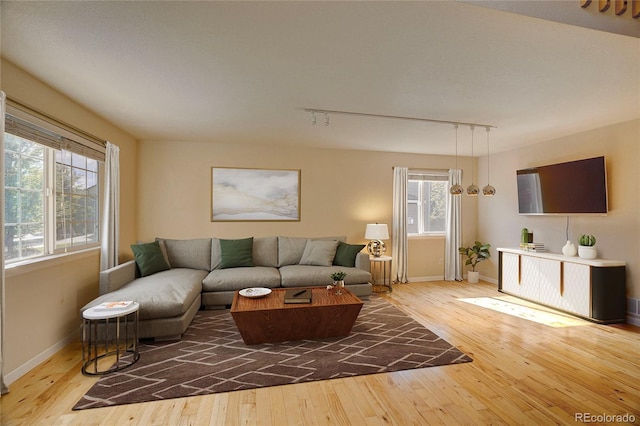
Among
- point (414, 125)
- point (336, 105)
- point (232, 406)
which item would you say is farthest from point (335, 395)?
point (414, 125)

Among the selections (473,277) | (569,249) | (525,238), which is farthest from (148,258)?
(569,249)

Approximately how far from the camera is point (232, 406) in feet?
6.77

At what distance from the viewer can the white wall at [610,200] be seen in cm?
372

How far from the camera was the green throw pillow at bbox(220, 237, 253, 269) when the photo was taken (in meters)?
4.64

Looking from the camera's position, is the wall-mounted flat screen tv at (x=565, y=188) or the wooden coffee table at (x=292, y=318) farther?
the wall-mounted flat screen tv at (x=565, y=188)

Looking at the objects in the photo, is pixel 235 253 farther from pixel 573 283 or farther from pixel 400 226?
pixel 573 283

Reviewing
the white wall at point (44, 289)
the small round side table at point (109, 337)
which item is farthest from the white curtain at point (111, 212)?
the small round side table at point (109, 337)

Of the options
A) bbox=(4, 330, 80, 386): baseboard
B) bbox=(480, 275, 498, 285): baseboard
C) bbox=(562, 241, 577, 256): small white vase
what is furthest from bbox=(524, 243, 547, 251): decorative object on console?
bbox=(4, 330, 80, 386): baseboard

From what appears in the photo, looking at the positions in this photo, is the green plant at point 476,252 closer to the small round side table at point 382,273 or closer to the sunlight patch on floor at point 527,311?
the sunlight patch on floor at point 527,311

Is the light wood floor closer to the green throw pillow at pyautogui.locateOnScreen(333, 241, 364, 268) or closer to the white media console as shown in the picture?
the white media console

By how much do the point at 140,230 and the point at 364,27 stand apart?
4661 mm

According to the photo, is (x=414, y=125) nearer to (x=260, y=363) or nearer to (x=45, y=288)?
(x=260, y=363)

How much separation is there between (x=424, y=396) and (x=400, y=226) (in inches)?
149

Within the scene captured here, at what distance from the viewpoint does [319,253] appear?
4.88 meters
